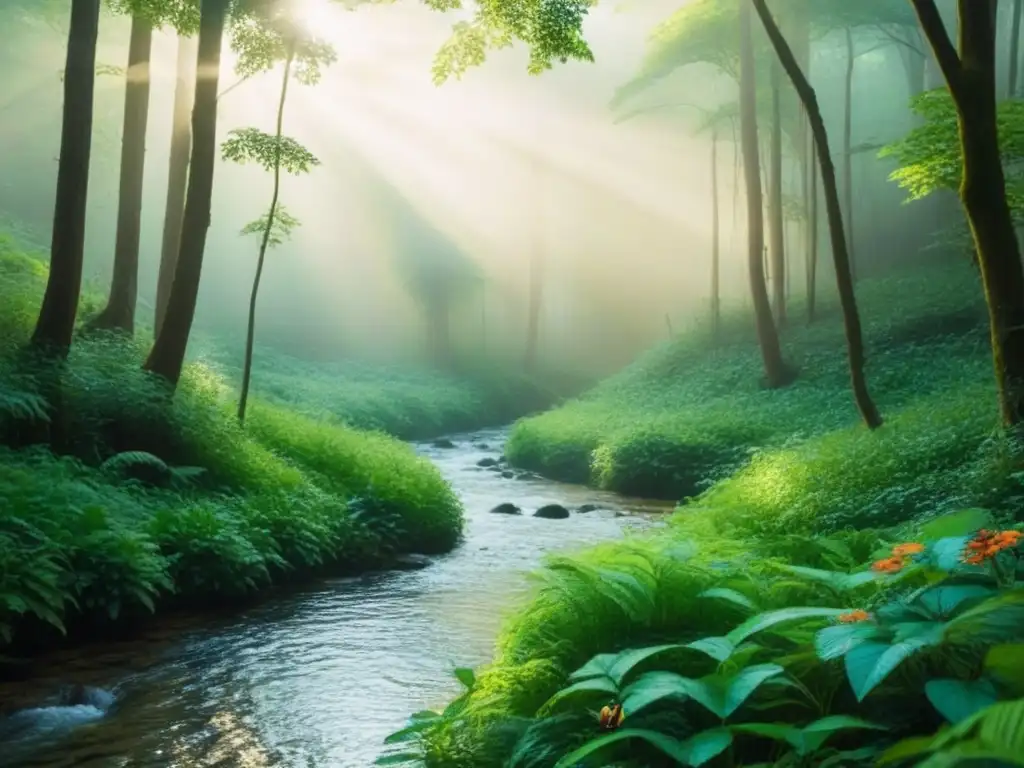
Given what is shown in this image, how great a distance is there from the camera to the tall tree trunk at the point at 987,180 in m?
7.59

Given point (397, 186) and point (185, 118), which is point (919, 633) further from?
point (397, 186)

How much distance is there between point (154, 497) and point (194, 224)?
3.85 meters

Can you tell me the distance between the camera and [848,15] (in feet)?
81.5

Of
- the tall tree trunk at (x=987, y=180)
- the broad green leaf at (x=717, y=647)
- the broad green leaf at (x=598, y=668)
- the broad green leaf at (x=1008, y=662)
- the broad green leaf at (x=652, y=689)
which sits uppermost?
the tall tree trunk at (x=987, y=180)

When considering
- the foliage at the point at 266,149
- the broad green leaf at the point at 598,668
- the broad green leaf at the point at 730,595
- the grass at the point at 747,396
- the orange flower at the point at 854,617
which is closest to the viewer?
the orange flower at the point at 854,617

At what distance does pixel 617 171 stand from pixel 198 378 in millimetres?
43224

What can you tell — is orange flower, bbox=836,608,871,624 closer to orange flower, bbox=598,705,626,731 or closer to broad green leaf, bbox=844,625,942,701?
broad green leaf, bbox=844,625,942,701

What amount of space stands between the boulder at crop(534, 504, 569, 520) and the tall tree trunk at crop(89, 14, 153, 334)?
6.94m

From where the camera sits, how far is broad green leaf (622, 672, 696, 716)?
351cm

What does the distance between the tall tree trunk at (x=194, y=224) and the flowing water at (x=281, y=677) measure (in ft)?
12.9

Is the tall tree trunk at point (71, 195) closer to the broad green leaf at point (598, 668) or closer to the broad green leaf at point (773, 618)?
the broad green leaf at point (598, 668)

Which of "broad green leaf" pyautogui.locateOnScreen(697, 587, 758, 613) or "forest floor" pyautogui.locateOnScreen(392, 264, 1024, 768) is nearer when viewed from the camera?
"forest floor" pyautogui.locateOnScreen(392, 264, 1024, 768)

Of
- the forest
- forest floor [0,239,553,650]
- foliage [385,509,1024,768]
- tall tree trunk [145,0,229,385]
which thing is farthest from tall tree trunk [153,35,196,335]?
foliage [385,509,1024,768]

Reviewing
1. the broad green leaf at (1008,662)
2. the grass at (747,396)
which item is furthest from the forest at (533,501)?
the grass at (747,396)
